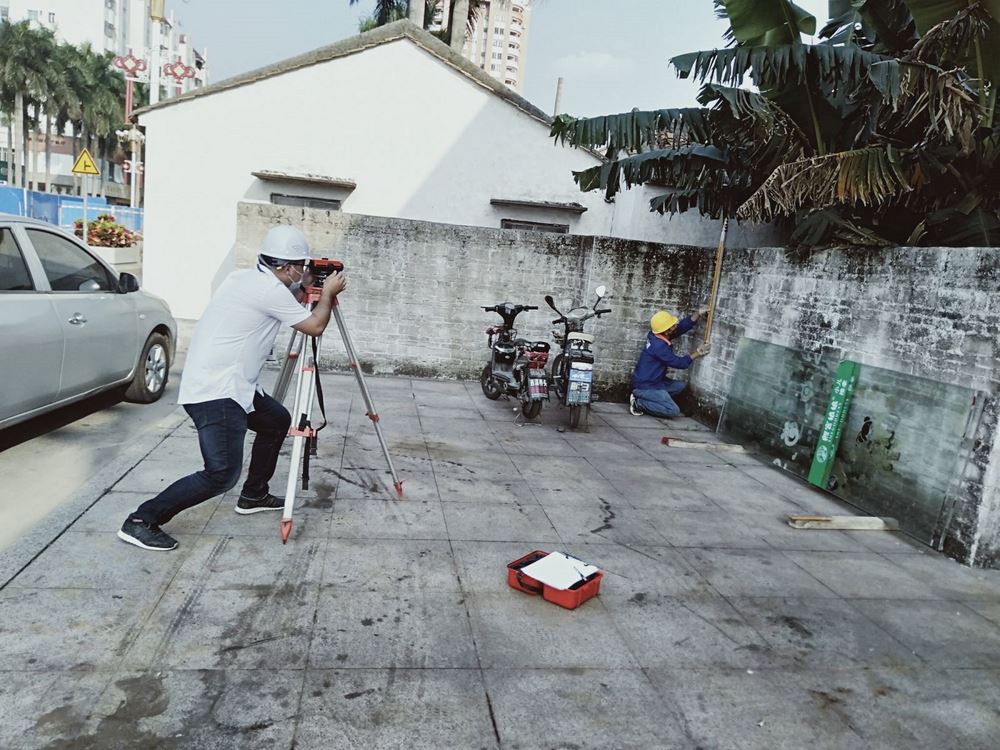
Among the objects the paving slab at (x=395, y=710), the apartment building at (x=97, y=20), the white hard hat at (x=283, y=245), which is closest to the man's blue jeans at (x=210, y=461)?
the white hard hat at (x=283, y=245)

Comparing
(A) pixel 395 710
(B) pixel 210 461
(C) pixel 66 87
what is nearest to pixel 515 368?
(B) pixel 210 461

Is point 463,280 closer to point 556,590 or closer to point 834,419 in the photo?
point 834,419

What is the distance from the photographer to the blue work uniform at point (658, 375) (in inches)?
346

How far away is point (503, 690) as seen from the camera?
312 cm

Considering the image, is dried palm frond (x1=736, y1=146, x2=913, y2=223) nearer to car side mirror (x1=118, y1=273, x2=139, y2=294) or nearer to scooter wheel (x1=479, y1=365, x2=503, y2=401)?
scooter wheel (x1=479, y1=365, x2=503, y2=401)

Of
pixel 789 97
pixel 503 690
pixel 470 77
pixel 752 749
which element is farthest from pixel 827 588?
pixel 470 77

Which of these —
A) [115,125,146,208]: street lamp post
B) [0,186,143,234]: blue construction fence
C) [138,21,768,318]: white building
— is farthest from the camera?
[115,125,146,208]: street lamp post

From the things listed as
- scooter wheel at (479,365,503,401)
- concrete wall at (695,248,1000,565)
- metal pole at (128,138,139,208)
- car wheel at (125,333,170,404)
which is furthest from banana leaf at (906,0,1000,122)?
metal pole at (128,138,139,208)

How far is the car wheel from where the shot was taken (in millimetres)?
7027

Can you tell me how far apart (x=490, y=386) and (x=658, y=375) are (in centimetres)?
218

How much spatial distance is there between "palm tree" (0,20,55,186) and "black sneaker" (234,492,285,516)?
5598cm

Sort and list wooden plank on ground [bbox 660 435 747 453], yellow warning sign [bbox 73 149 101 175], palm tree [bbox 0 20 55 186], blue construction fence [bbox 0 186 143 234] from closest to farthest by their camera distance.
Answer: wooden plank on ground [bbox 660 435 747 453], yellow warning sign [bbox 73 149 101 175], blue construction fence [bbox 0 186 143 234], palm tree [bbox 0 20 55 186]

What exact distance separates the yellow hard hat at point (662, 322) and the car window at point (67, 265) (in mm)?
6094

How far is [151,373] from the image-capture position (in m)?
7.32
